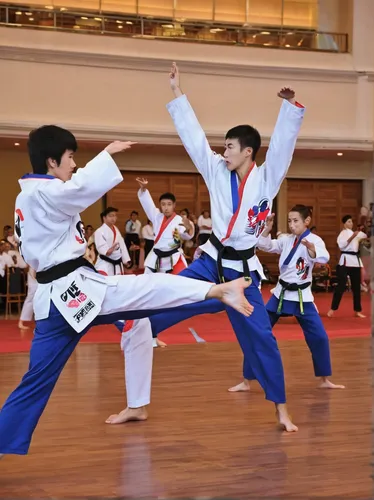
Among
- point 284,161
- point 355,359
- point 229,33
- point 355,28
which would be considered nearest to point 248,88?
point 229,33

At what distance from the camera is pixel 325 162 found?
47.4 ft

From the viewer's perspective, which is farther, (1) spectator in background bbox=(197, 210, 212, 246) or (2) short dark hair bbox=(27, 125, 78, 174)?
(1) spectator in background bbox=(197, 210, 212, 246)

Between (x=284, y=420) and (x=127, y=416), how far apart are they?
2.56ft

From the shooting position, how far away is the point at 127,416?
136 inches

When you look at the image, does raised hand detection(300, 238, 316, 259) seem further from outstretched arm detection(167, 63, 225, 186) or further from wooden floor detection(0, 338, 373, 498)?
outstretched arm detection(167, 63, 225, 186)

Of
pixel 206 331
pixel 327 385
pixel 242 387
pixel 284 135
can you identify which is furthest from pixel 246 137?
pixel 206 331

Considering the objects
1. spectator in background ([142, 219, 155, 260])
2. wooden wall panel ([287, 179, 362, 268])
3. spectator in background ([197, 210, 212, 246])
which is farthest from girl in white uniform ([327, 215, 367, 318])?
wooden wall panel ([287, 179, 362, 268])

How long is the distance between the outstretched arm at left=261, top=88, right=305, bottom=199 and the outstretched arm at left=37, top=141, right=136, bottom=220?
1.05 meters

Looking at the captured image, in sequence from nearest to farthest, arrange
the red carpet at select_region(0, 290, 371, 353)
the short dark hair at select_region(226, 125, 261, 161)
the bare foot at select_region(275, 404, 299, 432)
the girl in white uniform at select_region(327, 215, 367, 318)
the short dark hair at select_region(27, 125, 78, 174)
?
the short dark hair at select_region(27, 125, 78, 174)
the bare foot at select_region(275, 404, 299, 432)
the short dark hair at select_region(226, 125, 261, 161)
the red carpet at select_region(0, 290, 371, 353)
the girl in white uniform at select_region(327, 215, 367, 318)

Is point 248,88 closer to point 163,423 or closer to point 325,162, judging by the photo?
point 325,162

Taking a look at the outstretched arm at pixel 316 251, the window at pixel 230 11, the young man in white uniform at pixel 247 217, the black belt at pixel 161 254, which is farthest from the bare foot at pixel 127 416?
the window at pixel 230 11

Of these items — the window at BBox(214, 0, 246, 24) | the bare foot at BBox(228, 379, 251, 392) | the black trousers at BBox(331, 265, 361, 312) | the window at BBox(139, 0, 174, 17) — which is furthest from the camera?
the window at BBox(214, 0, 246, 24)

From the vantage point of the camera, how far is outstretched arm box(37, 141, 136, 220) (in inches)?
96.5

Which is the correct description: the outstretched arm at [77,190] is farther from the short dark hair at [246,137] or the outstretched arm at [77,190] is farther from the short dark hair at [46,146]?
the short dark hair at [246,137]
